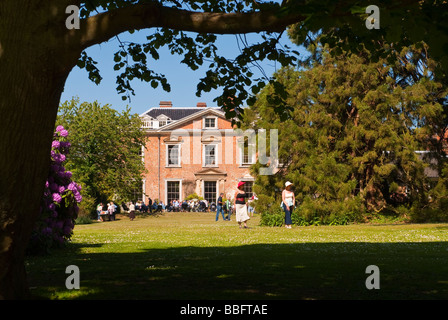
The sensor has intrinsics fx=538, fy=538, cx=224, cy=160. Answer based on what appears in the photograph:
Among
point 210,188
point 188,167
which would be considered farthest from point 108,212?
point 210,188

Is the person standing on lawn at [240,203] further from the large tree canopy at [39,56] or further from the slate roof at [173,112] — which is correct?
the slate roof at [173,112]

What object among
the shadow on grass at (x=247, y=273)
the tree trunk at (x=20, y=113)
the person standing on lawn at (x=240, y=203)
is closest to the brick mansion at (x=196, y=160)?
the person standing on lawn at (x=240, y=203)

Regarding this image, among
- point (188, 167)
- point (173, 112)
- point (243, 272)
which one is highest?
point (173, 112)

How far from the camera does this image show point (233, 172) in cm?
5866

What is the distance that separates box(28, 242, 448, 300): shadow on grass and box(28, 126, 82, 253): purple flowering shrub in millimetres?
500

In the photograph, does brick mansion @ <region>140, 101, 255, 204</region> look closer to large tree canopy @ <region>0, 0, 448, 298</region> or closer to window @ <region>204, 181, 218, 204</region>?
window @ <region>204, 181, 218, 204</region>

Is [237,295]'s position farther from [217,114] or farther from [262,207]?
[217,114]

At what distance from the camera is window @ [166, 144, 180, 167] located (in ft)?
194

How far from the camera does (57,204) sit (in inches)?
480

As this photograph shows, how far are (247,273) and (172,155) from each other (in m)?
51.6

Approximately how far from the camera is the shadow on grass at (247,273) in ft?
20.8

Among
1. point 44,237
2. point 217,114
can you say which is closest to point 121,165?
point 217,114

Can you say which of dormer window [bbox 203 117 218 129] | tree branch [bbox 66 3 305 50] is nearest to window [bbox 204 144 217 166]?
dormer window [bbox 203 117 218 129]

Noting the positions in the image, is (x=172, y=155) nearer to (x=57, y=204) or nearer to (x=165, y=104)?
(x=165, y=104)
